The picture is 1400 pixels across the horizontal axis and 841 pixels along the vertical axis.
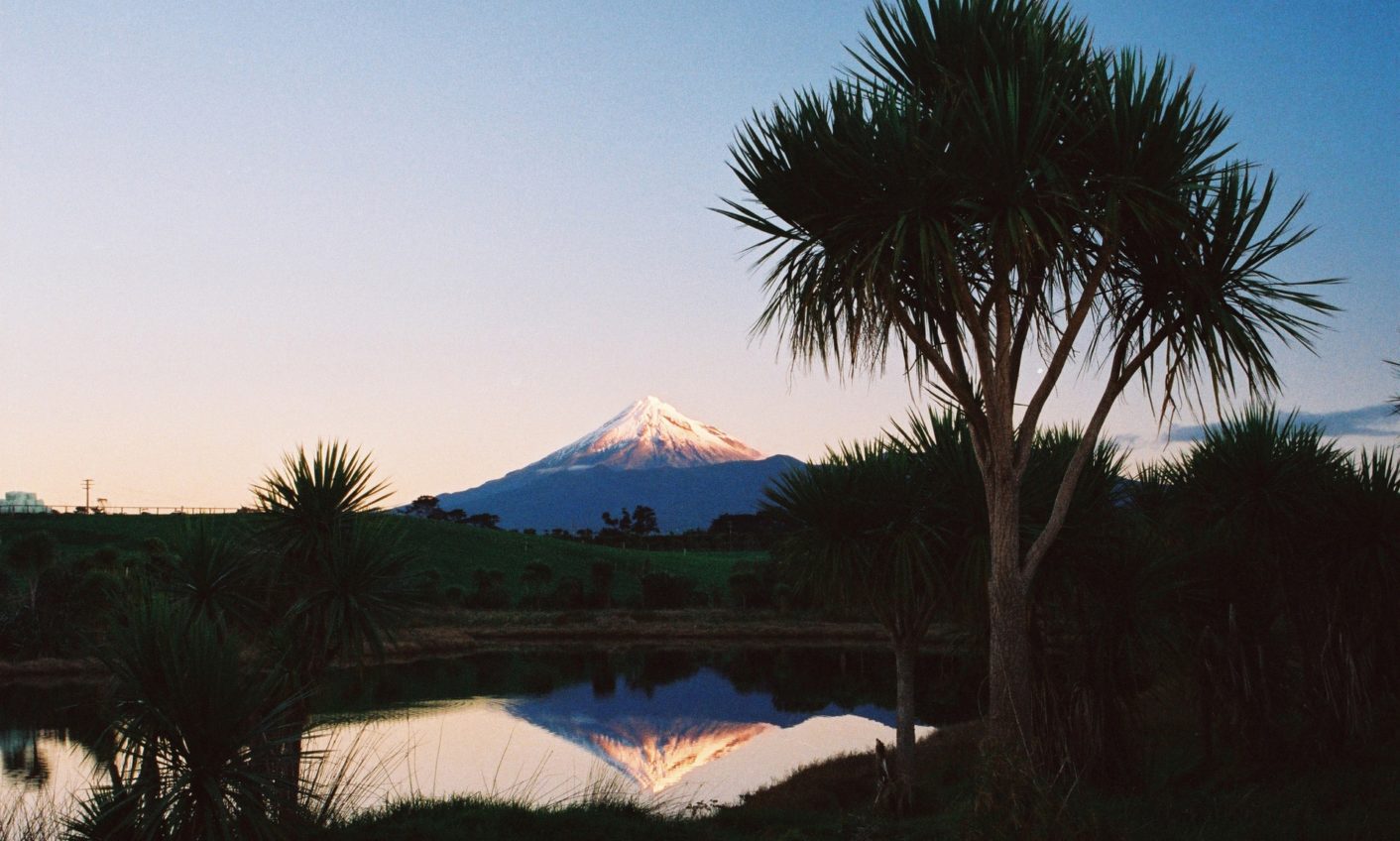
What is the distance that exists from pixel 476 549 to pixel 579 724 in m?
56.9

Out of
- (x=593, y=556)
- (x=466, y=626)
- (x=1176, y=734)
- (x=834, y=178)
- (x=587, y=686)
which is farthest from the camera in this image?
(x=593, y=556)

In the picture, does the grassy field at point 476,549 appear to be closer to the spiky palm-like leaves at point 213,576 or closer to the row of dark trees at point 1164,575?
the row of dark trees at point 1164,575

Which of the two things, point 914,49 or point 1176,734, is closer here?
point 914,49

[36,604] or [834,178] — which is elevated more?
[834,178]

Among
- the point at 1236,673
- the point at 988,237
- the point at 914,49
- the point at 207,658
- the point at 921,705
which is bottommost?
the point at 921,705


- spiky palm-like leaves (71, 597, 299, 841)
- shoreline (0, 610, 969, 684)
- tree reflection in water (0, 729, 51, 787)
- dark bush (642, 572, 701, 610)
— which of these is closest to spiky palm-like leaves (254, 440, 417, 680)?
spiky palm-like leaves (71, 597, 299, 841)

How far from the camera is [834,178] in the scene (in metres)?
9.55

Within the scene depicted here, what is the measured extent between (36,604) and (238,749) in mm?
38110

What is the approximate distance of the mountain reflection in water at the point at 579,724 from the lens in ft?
63.6

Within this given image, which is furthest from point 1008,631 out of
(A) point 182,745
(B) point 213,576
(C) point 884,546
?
(B) point 213,576

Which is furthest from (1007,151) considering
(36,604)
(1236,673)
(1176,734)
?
(36,604)

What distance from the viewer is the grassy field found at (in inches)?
2840

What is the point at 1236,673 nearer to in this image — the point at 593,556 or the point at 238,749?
the point at 238,749

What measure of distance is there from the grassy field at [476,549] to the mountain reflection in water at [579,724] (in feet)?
88.3
